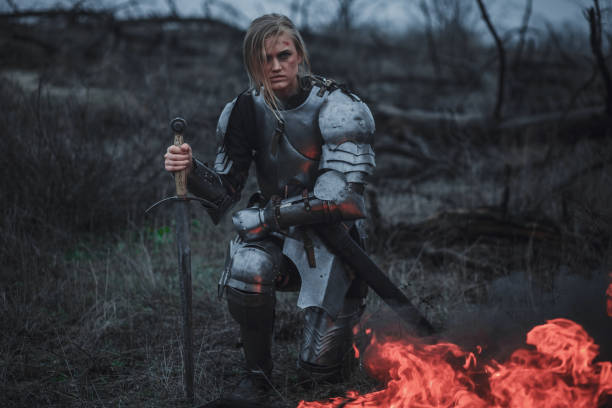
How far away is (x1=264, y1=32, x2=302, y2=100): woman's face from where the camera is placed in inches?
94.7

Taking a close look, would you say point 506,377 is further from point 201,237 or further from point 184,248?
point 201,237

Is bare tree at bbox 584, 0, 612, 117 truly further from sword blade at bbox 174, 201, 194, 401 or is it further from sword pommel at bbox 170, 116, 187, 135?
sword blade at bbox 174, 201, 194, 401

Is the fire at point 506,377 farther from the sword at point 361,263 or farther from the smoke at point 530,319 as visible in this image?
the sword at point 361,263

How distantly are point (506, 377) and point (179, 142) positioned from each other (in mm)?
1811

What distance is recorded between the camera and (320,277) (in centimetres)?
245

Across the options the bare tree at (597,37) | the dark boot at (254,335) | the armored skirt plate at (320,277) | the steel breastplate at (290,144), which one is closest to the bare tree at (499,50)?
the bare tree at (597,37)

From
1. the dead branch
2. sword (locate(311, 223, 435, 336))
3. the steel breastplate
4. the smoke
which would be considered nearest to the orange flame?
the smoke

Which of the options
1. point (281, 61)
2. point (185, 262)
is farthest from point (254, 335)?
point (281, 61)

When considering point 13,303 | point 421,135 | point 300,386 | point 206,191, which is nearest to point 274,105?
point 206,191

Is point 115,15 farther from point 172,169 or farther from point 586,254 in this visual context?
point 586,254

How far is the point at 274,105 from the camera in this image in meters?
2.55

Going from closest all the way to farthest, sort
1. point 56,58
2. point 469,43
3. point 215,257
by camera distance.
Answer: point 215,257
point 56,58
point 469,43

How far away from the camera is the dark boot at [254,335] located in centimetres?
236

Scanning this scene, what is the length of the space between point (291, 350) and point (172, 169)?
1.43 m
